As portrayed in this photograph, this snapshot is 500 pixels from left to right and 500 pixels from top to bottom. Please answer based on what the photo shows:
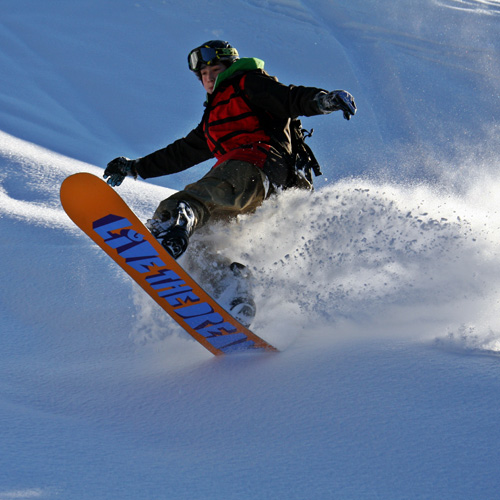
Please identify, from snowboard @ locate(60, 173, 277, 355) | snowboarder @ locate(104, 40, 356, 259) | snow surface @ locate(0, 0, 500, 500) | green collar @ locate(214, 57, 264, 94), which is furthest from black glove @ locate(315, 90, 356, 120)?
snowboard @ locate(60, 173, 277, 355)

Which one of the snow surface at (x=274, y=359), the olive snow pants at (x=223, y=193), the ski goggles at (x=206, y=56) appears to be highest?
the ski goggles at (x=206, y=56)

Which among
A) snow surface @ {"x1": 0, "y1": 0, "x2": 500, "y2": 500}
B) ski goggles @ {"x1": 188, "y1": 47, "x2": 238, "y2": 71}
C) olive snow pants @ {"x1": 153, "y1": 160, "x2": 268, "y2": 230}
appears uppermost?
ski goggles @ {"x1": 188, "y1": 47, "x2": 238, "y2": 71}

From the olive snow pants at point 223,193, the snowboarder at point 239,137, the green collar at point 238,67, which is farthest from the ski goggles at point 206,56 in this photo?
the olive snow pants at point 223,193

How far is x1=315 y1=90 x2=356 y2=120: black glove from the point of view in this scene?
2720 millimetres

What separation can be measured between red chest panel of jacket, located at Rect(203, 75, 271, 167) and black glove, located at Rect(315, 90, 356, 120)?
1.61 feet

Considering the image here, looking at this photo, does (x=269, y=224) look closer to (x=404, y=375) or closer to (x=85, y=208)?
(x=85, y=208)

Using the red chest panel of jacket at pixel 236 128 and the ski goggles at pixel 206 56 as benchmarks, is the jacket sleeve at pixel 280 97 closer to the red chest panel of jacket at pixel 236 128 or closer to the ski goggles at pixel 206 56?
the red chest panel of jacket at pixel 236 128

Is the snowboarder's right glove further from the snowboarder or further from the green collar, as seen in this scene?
the green collar

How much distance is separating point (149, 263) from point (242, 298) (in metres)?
0.55

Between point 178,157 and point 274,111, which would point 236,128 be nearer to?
point 274,111

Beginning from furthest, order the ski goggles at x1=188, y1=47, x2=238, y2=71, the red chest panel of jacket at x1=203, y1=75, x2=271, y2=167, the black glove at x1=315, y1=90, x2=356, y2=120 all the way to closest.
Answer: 1. the ski goggles at x1=188, y1=47, x2=238, y2=71
2. the red chest panel of jacket at x1=203, y1=75, x2=271, y2=167
3. the black glove at x1=315, y1=90, x2=356, y2=120

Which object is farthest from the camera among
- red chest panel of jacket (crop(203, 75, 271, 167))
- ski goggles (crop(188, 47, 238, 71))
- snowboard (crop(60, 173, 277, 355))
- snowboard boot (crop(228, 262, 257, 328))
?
ski goggles (crop(188, 47, 238, 71))

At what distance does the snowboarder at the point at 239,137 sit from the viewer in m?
2.77

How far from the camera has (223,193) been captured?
2994mm
